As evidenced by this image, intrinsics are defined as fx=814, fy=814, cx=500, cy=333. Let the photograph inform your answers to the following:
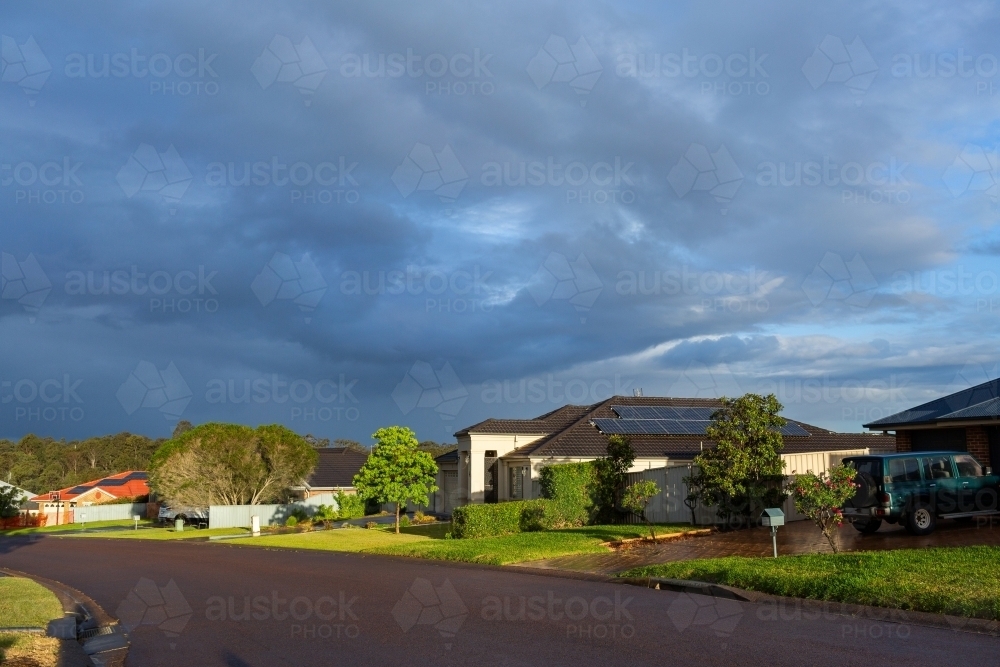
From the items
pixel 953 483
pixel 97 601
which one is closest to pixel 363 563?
pixel 97 601

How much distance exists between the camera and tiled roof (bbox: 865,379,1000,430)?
21.7 m

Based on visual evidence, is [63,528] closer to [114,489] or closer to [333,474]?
[333,474]

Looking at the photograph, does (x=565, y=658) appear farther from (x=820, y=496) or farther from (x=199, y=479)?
(x=199, y=479)

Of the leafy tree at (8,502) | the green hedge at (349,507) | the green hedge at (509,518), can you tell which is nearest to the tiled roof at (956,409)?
Result: the green hedge at (509,518)

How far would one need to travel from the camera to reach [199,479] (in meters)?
47.9

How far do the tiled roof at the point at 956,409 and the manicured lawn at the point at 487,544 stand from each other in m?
7.17

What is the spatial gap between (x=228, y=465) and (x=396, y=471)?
19.2 m

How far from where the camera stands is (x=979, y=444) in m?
22.2

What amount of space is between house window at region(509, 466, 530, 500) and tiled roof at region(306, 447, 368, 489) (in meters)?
22.8

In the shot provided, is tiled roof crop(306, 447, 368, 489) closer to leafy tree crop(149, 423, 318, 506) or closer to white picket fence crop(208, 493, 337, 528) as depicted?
leafy tree crop(149, 423, 318, 506)

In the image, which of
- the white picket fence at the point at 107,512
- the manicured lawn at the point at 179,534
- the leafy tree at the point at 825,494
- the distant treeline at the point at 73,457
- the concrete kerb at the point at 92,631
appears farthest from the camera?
the distant treeline at the point at 73,457

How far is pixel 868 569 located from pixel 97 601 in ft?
45.5

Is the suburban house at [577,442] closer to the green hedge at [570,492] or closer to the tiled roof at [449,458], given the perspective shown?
the tiled roof at [449,458]

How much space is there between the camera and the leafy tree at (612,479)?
28.4 meters
